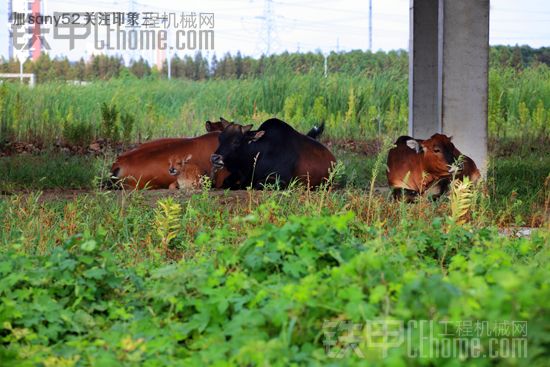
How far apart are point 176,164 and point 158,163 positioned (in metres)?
0.20

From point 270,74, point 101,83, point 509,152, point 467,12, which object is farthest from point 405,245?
point 101,83

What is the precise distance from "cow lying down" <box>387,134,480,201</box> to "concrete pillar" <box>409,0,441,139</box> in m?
3.66

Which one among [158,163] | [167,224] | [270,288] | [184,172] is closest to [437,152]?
[184,172]

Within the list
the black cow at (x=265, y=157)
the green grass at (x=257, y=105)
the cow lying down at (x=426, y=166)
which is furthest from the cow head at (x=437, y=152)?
the green grass at (x=257, y=105)

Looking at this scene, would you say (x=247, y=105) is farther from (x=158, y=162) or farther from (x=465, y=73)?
(x=465, y=73)

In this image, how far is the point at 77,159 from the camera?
549 inches

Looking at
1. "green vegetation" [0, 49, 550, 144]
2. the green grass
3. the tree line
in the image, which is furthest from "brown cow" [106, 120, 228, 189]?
the tree line

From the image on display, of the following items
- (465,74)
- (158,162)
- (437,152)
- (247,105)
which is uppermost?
(465,74)

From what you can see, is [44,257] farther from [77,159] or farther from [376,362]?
[77,159]

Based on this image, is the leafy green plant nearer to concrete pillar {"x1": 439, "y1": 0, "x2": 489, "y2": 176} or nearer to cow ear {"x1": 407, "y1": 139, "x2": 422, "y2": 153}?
cow ear {"x1": 407, "y1": 139, "x2": 422, "y2": 153}

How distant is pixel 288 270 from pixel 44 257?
1623 millimetres

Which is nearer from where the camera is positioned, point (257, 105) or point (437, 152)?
point (437, 152)

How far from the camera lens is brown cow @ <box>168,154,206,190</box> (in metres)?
11.6

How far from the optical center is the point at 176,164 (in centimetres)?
1164
